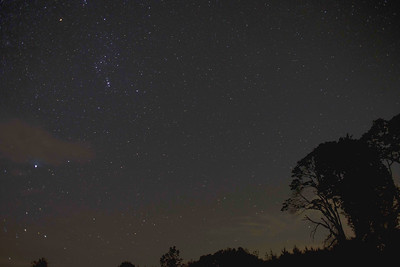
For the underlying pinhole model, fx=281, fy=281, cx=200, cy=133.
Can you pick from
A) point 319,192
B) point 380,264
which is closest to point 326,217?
point 319,192

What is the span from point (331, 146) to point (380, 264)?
12925 mm

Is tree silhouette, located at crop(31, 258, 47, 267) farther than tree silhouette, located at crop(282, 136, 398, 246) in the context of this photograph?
Yes

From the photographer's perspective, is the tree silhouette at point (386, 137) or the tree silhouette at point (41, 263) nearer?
the tree silhouette at point (386, 137)

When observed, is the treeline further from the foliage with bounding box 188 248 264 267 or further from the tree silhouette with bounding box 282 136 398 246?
the foliage with bounding box 188 248 264 267

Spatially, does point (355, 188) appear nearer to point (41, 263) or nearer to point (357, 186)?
point (357, 186)

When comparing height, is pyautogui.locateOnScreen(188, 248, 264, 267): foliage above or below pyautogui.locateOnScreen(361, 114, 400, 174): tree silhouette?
below

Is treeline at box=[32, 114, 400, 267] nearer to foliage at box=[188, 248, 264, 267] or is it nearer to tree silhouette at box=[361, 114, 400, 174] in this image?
tree silhouette at box=[361, 114, 400, 174]

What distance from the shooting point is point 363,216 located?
2134 cm

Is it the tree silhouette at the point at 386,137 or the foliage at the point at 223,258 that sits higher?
the tree silhouette at the point at 386,137

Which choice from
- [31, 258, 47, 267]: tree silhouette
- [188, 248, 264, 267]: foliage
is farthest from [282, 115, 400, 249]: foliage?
[31, 258, 47, 267]: tree silhouette

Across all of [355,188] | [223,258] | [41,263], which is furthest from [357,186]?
[41,263]

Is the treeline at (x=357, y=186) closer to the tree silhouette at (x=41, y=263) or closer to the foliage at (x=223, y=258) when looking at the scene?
the foliage at (x=223, y=258)

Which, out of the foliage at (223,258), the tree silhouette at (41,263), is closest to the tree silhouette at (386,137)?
the foliage at (223,258)

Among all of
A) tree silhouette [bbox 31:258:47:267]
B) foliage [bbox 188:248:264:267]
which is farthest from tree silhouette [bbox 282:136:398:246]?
tree silhouette [bbox 31:258:47:267]
